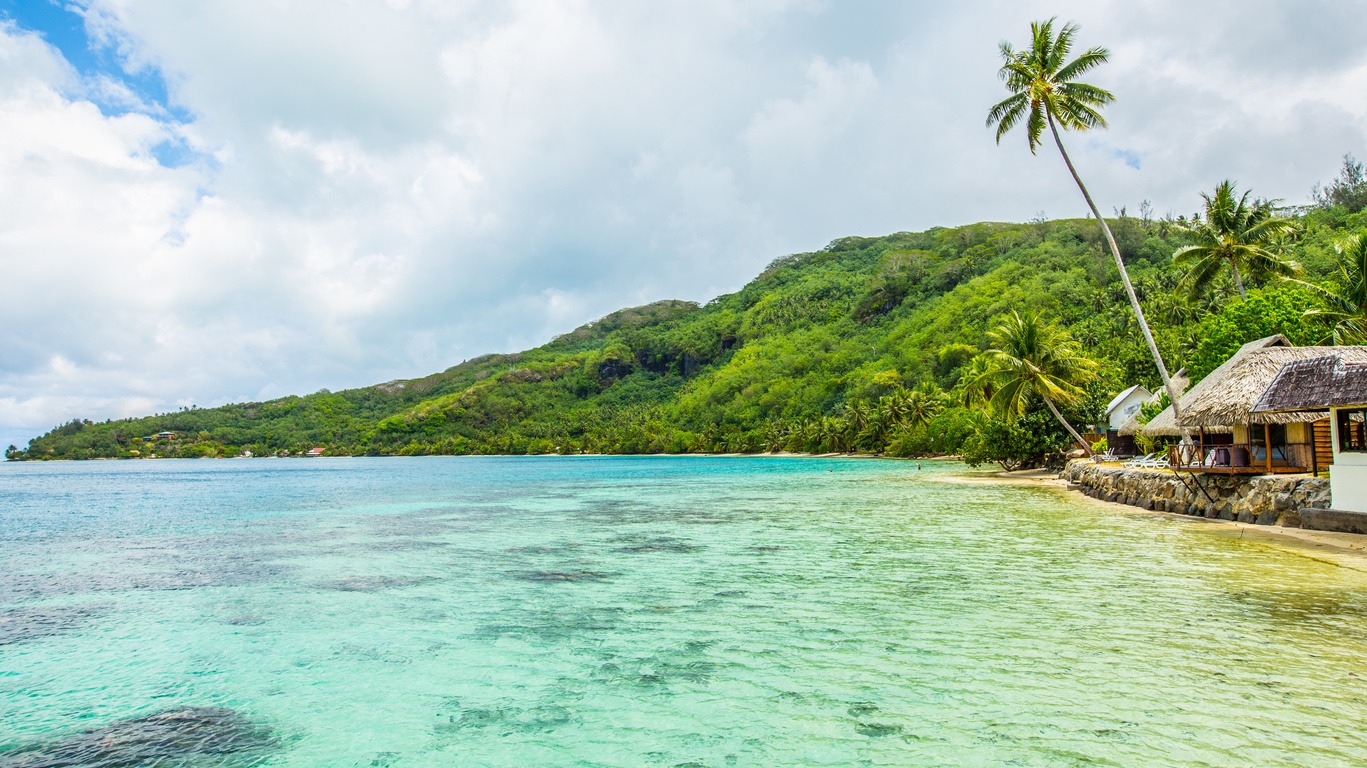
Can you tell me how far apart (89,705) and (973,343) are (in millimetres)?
82259

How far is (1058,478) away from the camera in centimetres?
3219

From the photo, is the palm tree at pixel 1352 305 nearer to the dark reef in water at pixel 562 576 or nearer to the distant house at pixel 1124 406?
the distant house at pixel 1124 406

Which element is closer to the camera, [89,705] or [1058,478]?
[89,705]

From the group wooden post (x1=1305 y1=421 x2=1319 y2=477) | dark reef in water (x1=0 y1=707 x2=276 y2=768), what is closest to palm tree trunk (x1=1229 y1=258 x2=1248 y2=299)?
wooden post (x1=1305 y1=421 x2=1319 y2=477)

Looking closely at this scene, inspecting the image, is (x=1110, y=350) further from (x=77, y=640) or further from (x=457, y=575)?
(x=77, y=640)

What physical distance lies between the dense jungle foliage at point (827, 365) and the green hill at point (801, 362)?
28 cm

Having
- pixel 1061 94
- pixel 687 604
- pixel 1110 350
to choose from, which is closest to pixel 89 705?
pixel 687 604

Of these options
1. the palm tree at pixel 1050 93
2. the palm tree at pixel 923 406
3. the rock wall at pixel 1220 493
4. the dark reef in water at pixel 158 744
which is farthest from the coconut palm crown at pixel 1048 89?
the palm tree at pixel 923 406

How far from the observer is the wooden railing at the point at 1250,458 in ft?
52.7

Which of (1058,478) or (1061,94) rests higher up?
(1061,94)

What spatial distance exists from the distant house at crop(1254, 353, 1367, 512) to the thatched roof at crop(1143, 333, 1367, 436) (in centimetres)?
155

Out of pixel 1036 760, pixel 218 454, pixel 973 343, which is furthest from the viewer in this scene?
pixel 218 454

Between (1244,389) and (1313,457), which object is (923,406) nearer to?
(1244,389)

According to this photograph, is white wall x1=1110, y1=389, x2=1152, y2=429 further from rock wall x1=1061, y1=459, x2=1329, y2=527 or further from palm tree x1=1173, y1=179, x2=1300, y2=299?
rock wall x1=1061, y1=459, x2=1329, y2=527
